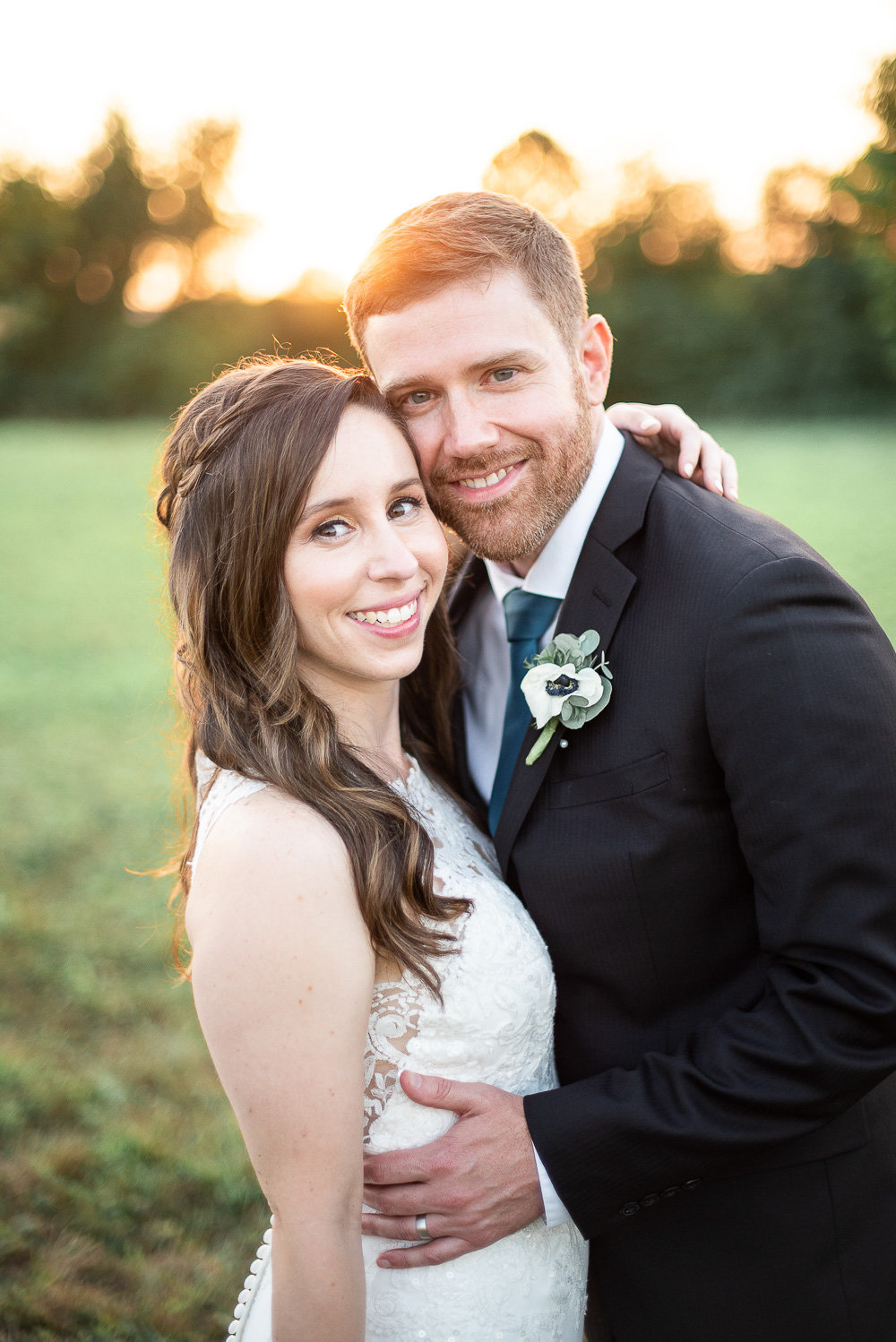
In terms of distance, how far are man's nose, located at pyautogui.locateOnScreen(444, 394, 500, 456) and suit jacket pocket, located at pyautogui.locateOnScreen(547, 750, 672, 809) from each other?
83 cm

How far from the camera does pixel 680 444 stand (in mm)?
2650

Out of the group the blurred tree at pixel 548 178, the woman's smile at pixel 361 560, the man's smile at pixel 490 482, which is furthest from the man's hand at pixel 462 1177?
the blurred tree at pixel 548 178

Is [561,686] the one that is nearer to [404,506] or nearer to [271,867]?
[404,506]

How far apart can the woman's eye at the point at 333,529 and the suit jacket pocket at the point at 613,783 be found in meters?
0.70

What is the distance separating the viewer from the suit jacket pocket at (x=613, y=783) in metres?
2.03

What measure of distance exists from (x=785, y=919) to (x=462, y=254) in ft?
5.27

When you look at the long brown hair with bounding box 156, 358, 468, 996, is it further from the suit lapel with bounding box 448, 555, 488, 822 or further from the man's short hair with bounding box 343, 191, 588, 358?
the suit lapel with bounding box 448, 555, 488, 822

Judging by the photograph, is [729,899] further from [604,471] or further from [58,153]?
[58,153]

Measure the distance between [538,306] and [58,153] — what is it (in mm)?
38575

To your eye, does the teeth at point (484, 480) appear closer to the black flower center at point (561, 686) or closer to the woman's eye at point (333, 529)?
the woman's eye at point (333, 529)

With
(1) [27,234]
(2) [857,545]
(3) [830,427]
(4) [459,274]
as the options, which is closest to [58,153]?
(1) [27,234]

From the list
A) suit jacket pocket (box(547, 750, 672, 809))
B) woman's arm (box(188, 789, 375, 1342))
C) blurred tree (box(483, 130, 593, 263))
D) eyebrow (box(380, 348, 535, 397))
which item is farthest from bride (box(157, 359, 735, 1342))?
blurred tree (box(483, 130, 593, 263))

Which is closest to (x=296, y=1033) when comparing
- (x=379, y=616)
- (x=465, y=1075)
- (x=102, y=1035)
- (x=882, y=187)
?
(x=465, y=1075)

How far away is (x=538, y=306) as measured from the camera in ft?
8.16
